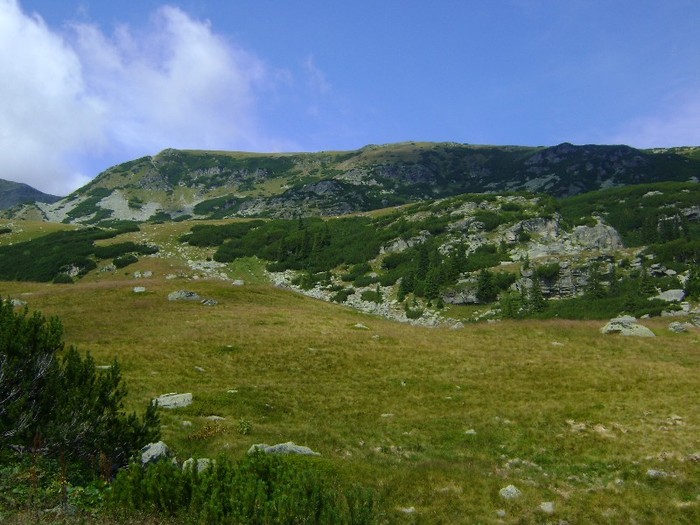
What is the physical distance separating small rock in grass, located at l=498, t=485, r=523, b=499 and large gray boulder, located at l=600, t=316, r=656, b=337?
85.9 feet

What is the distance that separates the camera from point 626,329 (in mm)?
33375

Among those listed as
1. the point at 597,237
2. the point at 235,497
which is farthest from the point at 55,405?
the point at 597,237

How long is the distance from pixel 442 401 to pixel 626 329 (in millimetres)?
20572

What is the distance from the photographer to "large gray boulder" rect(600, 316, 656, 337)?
32969 millimetres

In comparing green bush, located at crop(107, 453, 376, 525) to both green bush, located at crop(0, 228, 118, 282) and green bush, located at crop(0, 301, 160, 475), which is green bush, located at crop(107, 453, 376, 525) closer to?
green bush, located at crop(0, 301, 160, 475)

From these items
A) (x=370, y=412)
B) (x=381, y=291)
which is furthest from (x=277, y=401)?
(x=381, y=291)

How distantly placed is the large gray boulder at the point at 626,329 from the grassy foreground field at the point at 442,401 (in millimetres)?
1542

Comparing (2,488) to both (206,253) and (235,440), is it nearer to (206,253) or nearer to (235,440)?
(235,440)

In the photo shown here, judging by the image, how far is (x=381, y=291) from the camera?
78875mm

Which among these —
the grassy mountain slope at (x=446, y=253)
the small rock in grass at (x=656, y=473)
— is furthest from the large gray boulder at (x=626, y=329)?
the grassy mountain slope at (x=446, y=253)

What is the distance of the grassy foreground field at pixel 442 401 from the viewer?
470 inches

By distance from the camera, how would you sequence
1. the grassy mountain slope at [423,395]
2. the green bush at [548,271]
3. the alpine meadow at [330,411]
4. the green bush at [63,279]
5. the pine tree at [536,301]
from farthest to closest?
1. the green bush at [63,279]
2. the green bush at [548,271]
3. the pine tree at [536,301]
4. the grassy mountain slope at [423,395]
5. the alpine meadow at [330,411]

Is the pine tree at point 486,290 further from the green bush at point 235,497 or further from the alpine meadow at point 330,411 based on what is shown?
the green bush at point 235,497

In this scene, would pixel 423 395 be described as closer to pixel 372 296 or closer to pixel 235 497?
pixel 235 497
